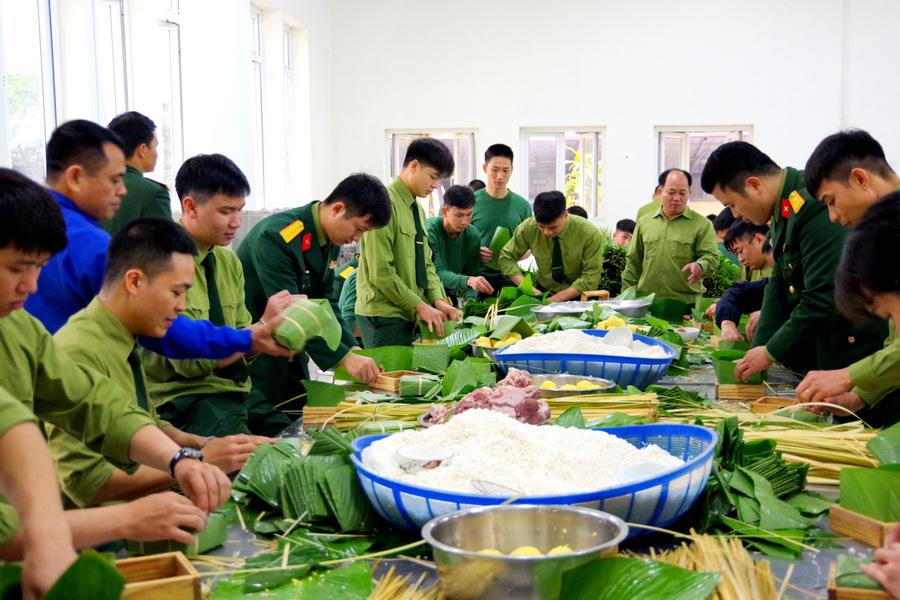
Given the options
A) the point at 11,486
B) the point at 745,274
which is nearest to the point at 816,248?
the point at 11,486

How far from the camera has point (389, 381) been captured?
244 cm

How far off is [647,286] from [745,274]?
111 centimetres

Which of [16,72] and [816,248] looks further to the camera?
[16,72]

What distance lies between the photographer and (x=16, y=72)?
183 inches

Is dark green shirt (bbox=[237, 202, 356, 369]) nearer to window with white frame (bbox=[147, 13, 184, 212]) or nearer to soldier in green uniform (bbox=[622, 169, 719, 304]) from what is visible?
soldier in green uniform (bbox=[622, 169, 719, 304])

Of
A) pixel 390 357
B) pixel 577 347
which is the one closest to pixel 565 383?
pixel 577 347

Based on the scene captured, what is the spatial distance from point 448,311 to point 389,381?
1.69 m

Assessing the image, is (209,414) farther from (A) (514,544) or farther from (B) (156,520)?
(A) (514,544)

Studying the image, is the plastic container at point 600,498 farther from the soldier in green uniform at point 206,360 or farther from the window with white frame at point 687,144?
the window with white frame at point 687,144

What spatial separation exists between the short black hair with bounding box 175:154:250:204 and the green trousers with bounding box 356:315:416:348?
62.2 inches

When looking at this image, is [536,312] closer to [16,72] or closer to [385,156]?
[16,72]

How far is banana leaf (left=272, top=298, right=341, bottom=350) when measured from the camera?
Answer: 6.73ft

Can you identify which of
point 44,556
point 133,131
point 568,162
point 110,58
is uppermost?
point 110,58

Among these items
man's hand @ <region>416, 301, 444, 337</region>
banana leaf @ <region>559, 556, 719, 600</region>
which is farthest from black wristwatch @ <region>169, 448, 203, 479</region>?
man's hand @ <region>416, 301, 444, 337</region>
